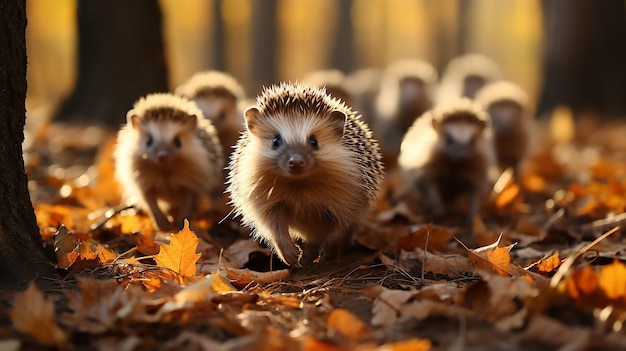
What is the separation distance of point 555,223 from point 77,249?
13.6ft

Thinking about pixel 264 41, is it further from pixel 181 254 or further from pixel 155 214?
pixel 181 254

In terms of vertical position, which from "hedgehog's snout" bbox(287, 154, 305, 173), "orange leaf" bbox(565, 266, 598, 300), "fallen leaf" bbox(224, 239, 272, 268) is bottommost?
"fallen leaf" bbox(224, 239, 272, 268)

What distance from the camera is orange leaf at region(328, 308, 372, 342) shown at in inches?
133

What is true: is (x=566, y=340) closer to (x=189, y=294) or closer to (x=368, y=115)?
(x=189, y=294)

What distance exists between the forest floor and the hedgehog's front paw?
Answer: 0.10m

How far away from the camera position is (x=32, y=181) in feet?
27.0

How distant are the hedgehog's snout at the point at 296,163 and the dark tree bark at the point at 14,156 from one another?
1799mm

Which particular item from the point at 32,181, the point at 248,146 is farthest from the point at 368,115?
the point at 248,146

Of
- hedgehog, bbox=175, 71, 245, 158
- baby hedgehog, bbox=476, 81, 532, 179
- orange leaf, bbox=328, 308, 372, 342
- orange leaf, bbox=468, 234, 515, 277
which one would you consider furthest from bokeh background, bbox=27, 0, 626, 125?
orange leaf, bbox=328, 308, 372, 342

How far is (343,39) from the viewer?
30781 mm

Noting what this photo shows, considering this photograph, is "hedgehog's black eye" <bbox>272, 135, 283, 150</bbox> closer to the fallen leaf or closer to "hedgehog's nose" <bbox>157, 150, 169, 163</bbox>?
the fallen leaf

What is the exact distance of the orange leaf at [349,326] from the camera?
11.1ft

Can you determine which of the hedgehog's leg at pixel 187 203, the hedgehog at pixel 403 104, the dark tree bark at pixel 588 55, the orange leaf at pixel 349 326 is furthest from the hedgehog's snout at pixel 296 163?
the dark tree bark at pixel 588 55

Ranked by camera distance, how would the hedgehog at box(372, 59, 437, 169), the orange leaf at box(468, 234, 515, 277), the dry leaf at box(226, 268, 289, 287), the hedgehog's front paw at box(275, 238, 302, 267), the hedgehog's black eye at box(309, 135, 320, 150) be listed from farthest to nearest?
the hedgehog at box(372, 59, 437, 169) → the hedgehog's black eye at box(309, 135, 320, 150) → the hedgehog's front paw at box(275, 238, 302, 267) → the dry leaf at box(226, 268, 289, 287) → the orange leaf at box(468, 234, 515, 277)
